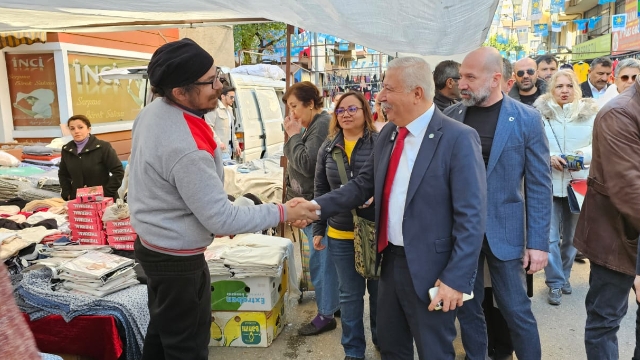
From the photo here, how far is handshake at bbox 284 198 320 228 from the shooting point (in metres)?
2.68

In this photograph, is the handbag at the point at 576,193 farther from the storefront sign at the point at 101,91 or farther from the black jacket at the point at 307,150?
the storefront sign at the point at 101,91

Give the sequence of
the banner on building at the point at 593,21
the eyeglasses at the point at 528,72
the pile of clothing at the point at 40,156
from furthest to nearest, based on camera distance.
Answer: the banner on building at the point at 593,21, the pile of clothing at the point at 40,156, the eyeglasses at the point at 528,72

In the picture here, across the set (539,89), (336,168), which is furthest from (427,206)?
(539,89)

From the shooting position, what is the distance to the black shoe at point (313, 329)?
4.15 metres

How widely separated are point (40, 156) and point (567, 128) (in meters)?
6.83

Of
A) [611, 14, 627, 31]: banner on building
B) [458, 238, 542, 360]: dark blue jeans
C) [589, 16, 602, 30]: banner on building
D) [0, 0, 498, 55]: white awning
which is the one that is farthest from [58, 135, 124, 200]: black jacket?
[589, 16, 602, 30]: banner on building

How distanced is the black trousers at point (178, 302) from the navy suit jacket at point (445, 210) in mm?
1029

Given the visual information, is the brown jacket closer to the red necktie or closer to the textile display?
the red necktie

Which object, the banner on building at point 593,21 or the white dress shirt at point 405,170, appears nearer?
the white dress shirt at point 405,170

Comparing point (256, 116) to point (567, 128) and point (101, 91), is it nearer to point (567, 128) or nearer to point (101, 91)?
point (101, 91)

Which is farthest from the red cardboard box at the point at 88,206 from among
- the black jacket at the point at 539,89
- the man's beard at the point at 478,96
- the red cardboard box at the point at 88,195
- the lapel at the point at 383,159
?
the black jacket at the point at 539,89

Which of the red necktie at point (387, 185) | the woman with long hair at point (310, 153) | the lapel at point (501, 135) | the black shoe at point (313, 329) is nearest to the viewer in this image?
A: the red necktie at point (387, 185)

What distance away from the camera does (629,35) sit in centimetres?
1823

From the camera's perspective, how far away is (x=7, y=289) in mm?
945
